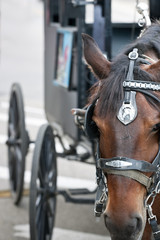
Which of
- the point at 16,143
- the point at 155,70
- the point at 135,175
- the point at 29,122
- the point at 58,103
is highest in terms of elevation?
the point at 155,70

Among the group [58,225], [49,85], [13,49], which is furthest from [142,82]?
[13,49]

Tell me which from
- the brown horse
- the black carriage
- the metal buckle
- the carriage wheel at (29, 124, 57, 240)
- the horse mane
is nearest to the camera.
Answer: the brown horse

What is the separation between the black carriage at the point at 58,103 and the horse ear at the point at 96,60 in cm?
99

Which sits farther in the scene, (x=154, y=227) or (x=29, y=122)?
(x=29, y=122)

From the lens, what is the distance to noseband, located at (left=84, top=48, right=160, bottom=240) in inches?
106

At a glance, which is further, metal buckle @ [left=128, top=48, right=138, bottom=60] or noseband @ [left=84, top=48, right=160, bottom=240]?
metal buckle @ [left=128, top=48, right=138, bottom=60]

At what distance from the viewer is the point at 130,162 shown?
2.67 m

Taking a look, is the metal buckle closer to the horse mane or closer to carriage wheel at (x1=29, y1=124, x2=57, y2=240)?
the horse mane

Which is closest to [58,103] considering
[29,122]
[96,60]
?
[96,60]

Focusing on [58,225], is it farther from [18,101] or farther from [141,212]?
[141,212]

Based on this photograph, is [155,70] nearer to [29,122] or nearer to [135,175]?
[135,175]

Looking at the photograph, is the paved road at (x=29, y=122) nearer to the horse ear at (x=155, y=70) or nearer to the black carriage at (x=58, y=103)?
the black carriage at (x=58, y=103)

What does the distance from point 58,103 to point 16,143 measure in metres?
0.56

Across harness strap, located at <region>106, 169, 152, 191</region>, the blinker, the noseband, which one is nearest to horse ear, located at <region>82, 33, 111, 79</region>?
the noseband
